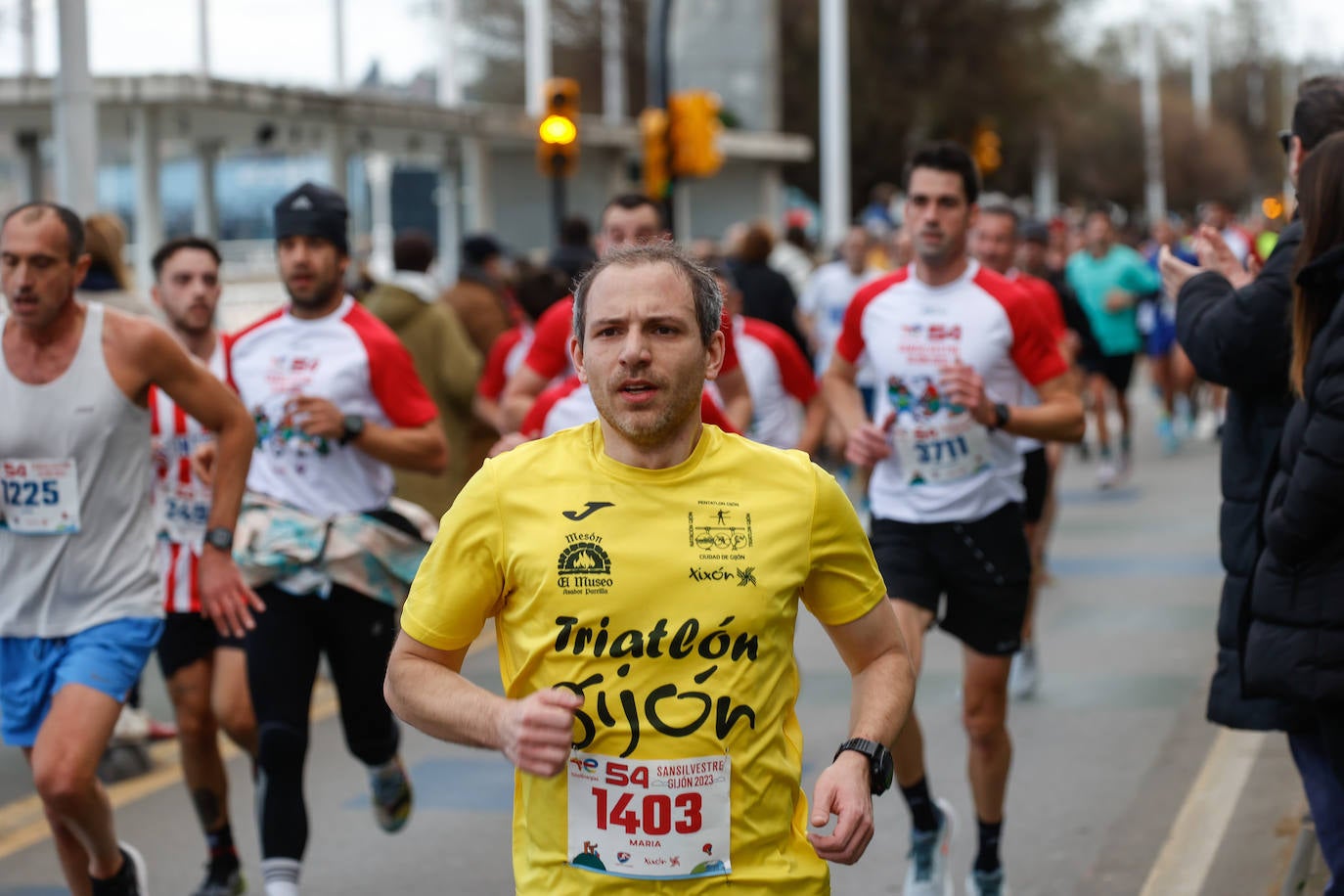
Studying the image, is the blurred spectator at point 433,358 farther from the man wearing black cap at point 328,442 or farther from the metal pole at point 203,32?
the metal pole at point 203,32

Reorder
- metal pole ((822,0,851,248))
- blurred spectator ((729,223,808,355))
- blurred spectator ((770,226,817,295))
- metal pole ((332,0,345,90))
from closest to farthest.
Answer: blurred spectator ((729,223,808,355)), blurred spectator ((770,226,817,295)), metal pole ((332,0,345,90)), metal pole ((822,0,851,248))

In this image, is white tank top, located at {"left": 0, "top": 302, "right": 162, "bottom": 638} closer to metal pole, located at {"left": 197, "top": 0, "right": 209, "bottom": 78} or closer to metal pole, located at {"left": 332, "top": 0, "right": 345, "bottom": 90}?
metal pole, located at {"left": 197, "top": 0, "right": 209, "bottom": 78}

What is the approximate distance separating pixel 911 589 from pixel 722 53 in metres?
39.5

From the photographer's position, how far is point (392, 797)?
20.9ft

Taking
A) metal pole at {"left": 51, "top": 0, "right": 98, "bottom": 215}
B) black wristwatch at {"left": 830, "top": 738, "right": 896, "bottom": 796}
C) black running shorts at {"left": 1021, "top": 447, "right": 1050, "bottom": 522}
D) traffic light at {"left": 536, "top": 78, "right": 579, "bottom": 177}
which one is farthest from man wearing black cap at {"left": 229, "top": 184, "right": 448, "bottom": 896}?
traffic light at {"left": 536, "top": 78, "right": 579, "bottom": 177}

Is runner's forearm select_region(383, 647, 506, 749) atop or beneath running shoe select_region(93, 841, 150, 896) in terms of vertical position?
atop

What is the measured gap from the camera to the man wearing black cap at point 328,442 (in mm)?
5992

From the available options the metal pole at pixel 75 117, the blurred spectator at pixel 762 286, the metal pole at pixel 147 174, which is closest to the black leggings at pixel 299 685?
the metal pole at pixel 75 117

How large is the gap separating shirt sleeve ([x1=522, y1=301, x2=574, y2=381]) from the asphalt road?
1.57 meters

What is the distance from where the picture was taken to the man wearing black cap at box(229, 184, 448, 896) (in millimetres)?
5992

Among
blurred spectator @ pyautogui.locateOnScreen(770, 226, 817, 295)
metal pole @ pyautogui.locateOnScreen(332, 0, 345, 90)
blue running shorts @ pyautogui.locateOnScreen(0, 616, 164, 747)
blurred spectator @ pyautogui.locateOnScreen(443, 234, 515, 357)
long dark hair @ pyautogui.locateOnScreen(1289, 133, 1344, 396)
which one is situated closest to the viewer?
long dark hair @ pyautogui.locateOnScreen(1289, 133, 1344, 396)

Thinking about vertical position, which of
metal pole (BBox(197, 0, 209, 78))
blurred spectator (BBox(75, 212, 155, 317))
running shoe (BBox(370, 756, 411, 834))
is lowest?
running shoe (BBox(370, 756, 411, 834))

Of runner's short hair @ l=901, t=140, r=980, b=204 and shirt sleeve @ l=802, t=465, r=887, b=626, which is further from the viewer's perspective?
runner's short hair @ l=901, t=140, r=980, b=204

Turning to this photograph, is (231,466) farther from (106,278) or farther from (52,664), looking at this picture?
(106,278)
